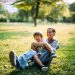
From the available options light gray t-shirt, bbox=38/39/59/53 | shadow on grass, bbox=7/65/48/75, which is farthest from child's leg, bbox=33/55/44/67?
light gray t-shirt, bbox=38/39/59/53

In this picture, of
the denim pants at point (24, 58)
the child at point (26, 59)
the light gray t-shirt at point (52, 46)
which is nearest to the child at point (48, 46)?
the light gray t-shirt at point (52, 46)

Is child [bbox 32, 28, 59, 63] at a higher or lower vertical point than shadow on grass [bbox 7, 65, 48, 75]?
higher

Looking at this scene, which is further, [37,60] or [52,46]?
[52,46]

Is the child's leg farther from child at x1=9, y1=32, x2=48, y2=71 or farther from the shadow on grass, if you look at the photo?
the shadow on grass

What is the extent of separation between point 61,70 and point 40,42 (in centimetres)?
95

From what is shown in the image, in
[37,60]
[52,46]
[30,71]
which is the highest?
[52,46]

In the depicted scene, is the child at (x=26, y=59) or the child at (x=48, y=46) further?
the child at (x=48, y=46)

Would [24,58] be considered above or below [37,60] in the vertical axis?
above

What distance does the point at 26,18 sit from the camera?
11244 centimetres

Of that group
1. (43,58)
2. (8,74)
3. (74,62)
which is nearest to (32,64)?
(43,58)

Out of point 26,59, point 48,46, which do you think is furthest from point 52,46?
point 26,59

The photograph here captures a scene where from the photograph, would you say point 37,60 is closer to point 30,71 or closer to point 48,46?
point 30,71

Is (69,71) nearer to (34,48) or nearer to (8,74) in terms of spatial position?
(34,48)

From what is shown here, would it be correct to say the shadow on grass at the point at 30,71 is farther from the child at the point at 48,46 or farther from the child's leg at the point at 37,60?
the child at the point at 48,46
